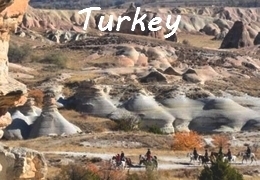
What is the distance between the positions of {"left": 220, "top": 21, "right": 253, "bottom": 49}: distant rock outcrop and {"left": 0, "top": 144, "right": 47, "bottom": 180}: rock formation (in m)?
97.4

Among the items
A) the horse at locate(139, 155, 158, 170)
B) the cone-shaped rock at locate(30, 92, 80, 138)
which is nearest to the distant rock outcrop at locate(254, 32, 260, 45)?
the cone-shaped rock at locate(30, 92, 80, 138)

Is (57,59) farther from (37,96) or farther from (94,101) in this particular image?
(37,96)

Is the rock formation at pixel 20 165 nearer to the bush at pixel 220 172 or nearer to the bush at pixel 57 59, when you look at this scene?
the bush at pixel 220 172

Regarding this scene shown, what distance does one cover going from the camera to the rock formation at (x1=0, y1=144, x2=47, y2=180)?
36.4ft

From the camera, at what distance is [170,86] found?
190ft

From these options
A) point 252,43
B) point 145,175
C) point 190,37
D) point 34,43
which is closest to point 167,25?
point 190,37

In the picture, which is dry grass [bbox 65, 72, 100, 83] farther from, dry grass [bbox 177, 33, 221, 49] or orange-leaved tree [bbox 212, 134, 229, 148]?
dry grass [bbox 177, 33, 221, 49]

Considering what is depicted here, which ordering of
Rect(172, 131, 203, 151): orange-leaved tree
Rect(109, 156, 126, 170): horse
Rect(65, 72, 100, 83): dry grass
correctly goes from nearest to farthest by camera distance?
Rect(109, 156, 126, 170): horse
Rect(172, 131, 203, 151): orange-leaved tree
Rect(65, 72, 100, 83): dry grass

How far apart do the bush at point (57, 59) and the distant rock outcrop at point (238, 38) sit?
34069 millimetres

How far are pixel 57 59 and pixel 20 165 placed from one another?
225 ft

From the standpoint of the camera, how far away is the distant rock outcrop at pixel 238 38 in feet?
353

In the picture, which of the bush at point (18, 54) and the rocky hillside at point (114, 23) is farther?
the rocky hillside at point (114, 23)

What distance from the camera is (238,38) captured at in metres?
109

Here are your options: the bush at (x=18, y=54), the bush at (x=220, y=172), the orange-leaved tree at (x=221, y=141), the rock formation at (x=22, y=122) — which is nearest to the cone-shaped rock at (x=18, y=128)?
the rock formation at (x=22, y=122)
